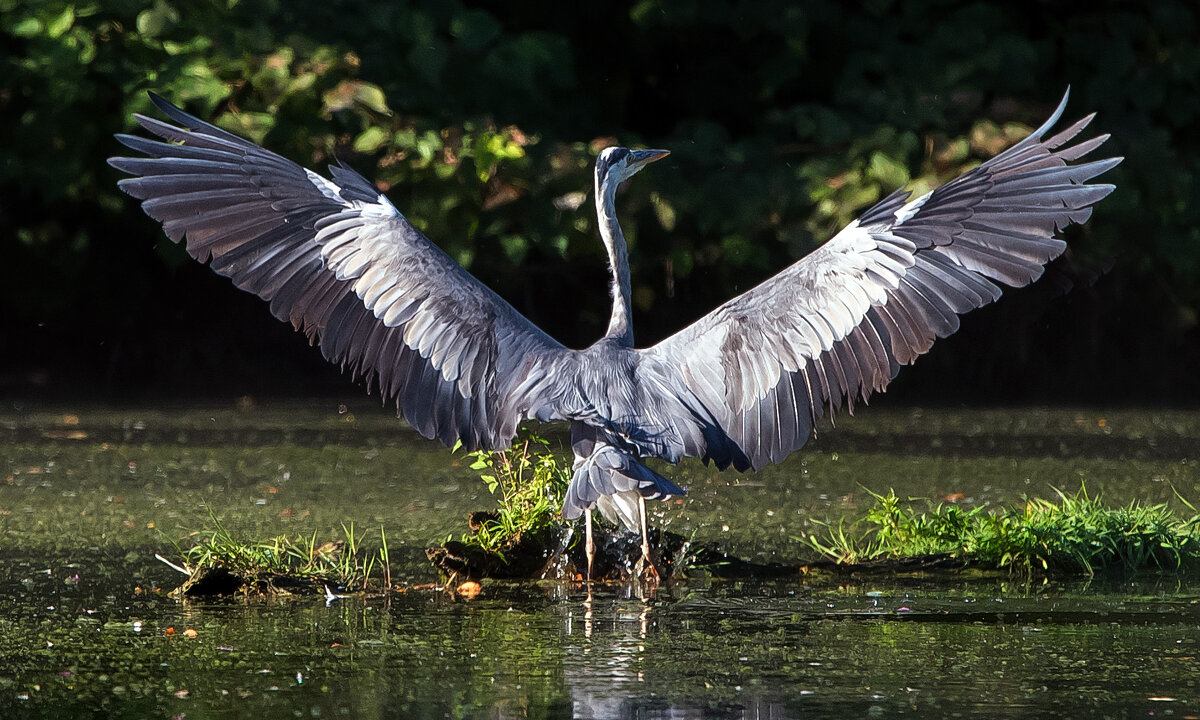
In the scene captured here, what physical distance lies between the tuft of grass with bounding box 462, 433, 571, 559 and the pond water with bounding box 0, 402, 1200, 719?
6.3 inches

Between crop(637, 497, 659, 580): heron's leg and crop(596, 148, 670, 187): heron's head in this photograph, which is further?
crop(596, 148, 670, 187): heron's head

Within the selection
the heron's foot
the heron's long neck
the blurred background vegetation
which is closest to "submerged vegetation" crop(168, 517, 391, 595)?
the heron's foot

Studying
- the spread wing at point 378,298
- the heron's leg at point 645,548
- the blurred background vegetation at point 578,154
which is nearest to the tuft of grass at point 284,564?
the spread wing at point 378,298

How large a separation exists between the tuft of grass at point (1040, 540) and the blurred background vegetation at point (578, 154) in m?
3.91

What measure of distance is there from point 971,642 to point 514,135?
5.63 meters

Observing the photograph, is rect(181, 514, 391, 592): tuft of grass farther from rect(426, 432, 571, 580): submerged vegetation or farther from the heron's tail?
the heron's tail

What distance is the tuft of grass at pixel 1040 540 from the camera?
4547 millimetres

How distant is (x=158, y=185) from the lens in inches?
175

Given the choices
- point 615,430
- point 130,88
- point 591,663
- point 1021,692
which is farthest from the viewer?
point 130,88

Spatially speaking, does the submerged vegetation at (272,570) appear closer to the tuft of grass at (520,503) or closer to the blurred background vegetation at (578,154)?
the tuft of grass at (520,503)

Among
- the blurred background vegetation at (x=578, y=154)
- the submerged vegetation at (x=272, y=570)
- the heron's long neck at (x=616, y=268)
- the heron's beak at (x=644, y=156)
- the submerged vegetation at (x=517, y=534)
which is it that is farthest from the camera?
the blurred background vegetation at (x=578, y=154)

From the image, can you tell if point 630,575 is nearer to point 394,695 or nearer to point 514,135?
point 394,695

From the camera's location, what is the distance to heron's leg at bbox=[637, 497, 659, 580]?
13.9ft

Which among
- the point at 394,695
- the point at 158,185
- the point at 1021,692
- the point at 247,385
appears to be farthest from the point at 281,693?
the point at 247,385
